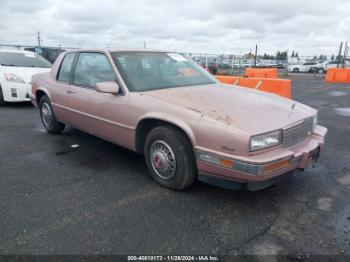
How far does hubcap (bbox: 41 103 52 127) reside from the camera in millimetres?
5493

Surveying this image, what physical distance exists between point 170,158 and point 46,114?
3.33 metres

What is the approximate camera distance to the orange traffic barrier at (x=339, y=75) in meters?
19.4

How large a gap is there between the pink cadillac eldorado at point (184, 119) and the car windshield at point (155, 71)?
13 mm

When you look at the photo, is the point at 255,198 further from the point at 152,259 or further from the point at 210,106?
the point at 152,259

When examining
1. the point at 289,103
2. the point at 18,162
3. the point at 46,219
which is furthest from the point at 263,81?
the point at 46,219

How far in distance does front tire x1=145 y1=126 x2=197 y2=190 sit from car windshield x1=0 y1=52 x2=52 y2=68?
659 centimetres

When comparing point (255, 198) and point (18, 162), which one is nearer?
point (255, 198)

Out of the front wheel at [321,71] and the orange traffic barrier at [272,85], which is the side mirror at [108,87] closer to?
the orange traffic barrier at [272,85]

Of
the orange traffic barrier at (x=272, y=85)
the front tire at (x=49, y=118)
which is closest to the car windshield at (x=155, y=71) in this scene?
the front tire at (x=49, y=118)

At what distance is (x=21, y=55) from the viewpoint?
347 inches

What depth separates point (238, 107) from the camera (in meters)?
3.23

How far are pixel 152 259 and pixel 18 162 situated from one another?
282 cm

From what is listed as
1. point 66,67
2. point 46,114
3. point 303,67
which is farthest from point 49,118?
point 303,67

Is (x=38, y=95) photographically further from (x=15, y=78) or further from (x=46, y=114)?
(x=15, y=78)
